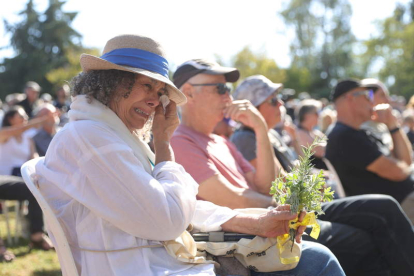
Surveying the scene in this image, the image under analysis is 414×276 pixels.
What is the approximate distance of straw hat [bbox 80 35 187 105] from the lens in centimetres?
209

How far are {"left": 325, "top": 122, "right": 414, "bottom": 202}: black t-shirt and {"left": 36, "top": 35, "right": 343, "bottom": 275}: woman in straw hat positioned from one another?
207cm

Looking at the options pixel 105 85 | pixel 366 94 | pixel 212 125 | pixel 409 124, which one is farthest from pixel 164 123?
pixel 409 124

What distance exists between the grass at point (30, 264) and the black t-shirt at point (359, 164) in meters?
2.87

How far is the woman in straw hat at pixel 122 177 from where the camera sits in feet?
6.03

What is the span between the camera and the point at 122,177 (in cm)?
183

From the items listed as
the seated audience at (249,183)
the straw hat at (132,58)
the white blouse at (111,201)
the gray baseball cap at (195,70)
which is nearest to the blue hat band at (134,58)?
the straw hat at (132,58)

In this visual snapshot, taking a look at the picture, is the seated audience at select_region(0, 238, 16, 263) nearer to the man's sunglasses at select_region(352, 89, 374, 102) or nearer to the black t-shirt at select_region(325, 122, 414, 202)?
the black t-shirt at select_region(325, 122, 414, 202)

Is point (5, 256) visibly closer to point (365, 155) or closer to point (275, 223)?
point (275, 223)

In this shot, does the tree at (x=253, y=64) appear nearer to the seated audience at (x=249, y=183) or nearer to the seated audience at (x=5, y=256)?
the seated audience at (x=5, y=256)

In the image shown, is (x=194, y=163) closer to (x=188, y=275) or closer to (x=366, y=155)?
(x=188, y=275)

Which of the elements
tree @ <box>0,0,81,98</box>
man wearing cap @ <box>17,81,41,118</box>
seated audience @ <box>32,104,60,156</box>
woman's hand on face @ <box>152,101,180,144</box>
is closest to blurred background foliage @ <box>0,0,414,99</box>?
tree @ <box>0,0,81,98</box>

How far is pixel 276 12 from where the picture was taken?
163 feet

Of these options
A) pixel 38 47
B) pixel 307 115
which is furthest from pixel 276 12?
pixel 307 115

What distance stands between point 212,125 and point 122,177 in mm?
1700
